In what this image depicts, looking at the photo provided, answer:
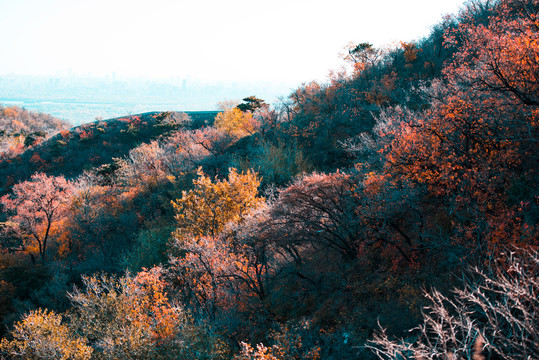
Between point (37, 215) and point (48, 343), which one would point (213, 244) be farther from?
point (37, 215)

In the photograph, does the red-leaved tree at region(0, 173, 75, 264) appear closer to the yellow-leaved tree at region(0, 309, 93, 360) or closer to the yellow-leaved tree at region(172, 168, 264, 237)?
the yellow-leaved tree at region(0, 309, 93, 360)

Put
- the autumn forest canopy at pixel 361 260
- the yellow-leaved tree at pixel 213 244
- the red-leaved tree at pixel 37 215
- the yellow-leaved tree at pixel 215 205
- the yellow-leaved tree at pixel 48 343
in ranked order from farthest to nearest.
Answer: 1. the red-leaved tree at pixel 37 215
2. the yellow-leaved tree at pixel 215 205
3. the yellow-leaved tree at pixel 213 244
4. the yellow-leaved tree at pixel 48 343
5. the autumn forest canopy at pixel 361 260

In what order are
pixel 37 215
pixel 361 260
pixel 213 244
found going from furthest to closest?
1. pixel 37 215
2. pixel 213 244
3. pixel 361 260

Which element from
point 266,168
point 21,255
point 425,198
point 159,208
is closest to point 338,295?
point 425,198

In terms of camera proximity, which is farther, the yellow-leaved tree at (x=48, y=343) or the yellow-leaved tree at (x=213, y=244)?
the yellow-leaved tree at (x=213, y=244)

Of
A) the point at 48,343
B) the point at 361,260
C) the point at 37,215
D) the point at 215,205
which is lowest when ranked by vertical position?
the point at 48,343

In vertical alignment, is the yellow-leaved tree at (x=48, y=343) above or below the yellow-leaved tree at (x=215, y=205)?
below

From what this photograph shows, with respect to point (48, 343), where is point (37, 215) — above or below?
above

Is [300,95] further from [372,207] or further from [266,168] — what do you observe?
[372,207]

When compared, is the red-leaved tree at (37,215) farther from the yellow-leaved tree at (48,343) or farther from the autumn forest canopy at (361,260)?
the yellow-leaved tree at (48,343)

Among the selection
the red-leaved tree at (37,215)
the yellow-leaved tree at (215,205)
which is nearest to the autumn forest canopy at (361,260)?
the yellow-leaved tree at (215,205)

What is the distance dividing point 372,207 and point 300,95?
38.1 metres

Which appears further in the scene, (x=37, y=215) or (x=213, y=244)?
(x=37, y=215)

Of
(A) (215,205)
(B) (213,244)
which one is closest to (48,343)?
(B) (213,244)
